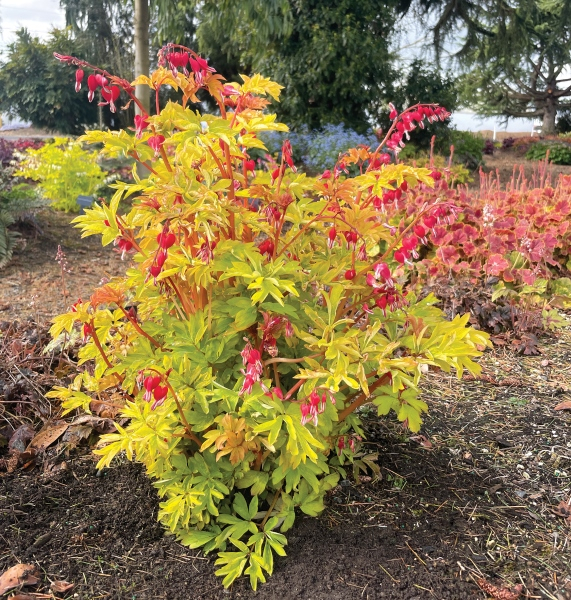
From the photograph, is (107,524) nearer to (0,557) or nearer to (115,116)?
(0,557)

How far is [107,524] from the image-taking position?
70.3 inches

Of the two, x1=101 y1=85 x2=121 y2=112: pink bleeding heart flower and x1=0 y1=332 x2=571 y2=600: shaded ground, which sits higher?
x1=101 y1=85 x2=121 y2=112: pink bleeding heart flower

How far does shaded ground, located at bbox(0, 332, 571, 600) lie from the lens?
61.9 inches

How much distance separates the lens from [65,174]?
20.0 feet

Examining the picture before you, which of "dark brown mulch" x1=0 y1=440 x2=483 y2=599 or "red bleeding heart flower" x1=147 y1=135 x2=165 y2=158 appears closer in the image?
"red bleeding heart flower" x1=147 y1=135 x2=165 y2=158

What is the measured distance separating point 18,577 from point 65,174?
533cm

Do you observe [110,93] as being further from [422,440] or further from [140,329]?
[422,440]

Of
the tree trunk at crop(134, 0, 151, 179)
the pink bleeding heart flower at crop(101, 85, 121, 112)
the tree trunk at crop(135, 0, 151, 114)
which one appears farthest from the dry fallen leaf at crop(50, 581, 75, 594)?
the tree trunk at crop(135, 0, 151, 114)

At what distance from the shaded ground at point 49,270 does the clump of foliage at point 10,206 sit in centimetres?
14

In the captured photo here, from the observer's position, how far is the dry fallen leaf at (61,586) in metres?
1.54

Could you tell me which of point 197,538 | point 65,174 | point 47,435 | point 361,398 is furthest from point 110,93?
point 65,174

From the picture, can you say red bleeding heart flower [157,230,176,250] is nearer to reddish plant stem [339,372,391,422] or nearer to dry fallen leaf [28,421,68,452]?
reddish plant stem [339,372,391,422]

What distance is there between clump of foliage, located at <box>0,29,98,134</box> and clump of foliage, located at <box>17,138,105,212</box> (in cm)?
976

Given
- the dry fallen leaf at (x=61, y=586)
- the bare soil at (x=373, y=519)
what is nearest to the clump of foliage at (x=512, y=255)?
the bare soil at (x=373, y=519)
